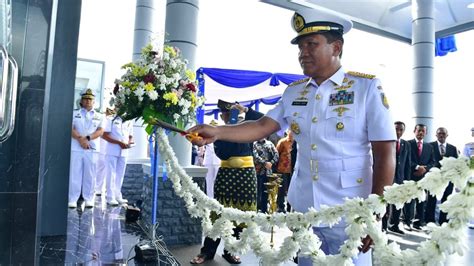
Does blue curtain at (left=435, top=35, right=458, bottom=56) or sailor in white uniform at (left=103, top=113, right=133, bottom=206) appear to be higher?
blue curtain at (left=435, top=35, right=458, bottom=56)

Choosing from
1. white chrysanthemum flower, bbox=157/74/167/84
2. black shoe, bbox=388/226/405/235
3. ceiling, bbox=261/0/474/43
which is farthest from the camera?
ceiling, bbox=261/0/474/43

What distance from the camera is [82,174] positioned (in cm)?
564

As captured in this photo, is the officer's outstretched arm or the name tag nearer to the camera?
the name tag

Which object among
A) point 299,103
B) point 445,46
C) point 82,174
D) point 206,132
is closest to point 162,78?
point 206,132

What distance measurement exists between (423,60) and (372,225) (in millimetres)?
7688

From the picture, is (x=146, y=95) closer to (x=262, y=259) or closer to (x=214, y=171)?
(x=262, y=259)

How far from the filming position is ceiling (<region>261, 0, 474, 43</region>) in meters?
8.41

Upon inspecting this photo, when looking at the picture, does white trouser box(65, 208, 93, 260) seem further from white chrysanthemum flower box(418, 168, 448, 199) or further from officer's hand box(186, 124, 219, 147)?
white chrysanthemum flower box(418, 168, 448, 199)

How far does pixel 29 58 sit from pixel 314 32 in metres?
2.29

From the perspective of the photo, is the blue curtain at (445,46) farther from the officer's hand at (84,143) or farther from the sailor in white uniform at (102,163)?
the officer's hand at (84,143)

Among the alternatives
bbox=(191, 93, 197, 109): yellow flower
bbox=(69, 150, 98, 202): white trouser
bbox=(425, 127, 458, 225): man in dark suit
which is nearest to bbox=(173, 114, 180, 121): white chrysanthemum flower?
bbox=(191, 93, 197, 109): yellow flower

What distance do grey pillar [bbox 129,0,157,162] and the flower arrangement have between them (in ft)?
17.1

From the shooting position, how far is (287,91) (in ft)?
6.03

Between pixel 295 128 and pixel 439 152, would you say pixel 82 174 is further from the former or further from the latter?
pixel 439 152
